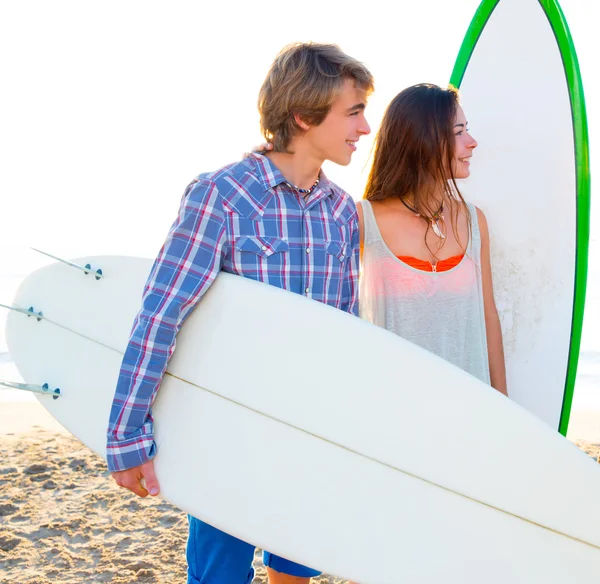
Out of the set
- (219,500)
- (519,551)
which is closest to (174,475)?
(219,500)

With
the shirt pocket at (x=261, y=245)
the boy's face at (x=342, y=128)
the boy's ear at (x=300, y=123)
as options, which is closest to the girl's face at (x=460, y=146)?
the boy's face at (x=342, y=128)

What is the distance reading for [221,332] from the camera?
143 cm

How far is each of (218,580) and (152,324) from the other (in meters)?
0.56

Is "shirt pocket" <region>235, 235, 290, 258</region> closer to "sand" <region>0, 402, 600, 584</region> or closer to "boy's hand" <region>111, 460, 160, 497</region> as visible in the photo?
"boy's hand" <region>111, 460, 160, 497</region>

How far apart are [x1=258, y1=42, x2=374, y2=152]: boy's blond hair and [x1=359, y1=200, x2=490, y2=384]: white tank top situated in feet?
1.12

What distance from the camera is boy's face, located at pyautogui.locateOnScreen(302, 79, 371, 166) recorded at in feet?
4.41

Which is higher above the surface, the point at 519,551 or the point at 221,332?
the point at 221,332

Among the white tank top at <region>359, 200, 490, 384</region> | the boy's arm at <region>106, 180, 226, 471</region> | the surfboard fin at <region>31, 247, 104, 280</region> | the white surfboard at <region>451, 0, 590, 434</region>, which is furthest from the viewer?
the white surfboard at <region>451, 0, 590, 434</region>

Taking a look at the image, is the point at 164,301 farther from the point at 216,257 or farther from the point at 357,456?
the point at 357,456

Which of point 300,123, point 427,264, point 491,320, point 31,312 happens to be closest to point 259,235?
point 300,123

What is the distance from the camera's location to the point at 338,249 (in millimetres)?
1396

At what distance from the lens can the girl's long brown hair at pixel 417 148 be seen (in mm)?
1595

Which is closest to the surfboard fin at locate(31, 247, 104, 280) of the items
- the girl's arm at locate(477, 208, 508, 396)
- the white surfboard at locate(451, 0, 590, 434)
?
the girl's arm at locate(477, 208, 508, 396)

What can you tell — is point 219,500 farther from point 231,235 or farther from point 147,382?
point 231,235
